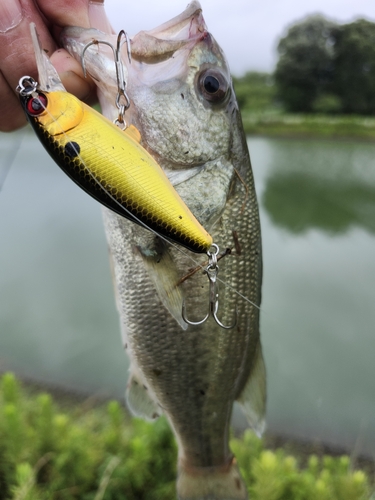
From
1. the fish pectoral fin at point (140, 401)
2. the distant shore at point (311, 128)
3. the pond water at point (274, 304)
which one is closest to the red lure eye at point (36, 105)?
the fish pectoral fin at point (140, 401)

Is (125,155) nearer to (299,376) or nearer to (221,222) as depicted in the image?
(221,222)

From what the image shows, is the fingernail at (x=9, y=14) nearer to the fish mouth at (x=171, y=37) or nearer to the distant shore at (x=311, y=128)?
the fish mouth at (x=171, y=37)

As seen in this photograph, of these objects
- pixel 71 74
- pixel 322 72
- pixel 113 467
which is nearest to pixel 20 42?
pixel 71 74

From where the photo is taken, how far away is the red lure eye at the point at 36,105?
63 centimetres

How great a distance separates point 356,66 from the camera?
23.1 metres

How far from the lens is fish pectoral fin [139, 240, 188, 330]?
3.32ft

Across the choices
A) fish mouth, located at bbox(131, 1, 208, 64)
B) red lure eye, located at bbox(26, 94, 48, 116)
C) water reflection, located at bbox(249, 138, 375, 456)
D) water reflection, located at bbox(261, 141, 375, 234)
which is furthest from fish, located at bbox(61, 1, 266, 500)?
water reflection, located at bbox(261, 141, 375, 234)

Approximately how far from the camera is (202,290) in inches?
43.4

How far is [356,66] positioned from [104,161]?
90.8 feet

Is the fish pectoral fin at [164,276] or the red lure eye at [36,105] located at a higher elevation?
the red lure eye at [36,105]

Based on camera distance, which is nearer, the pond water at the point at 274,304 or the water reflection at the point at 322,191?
the pond water at the point at 274,304

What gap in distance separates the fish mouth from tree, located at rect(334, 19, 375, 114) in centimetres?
2390

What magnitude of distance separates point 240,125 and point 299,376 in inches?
135

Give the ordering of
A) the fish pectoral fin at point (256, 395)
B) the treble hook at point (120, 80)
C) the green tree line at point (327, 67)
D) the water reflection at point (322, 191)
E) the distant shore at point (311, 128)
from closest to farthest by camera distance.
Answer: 1. the treble hook at point (120, 80)
2. the fish pectoral fin at point (256, 395)
3. the water reflection at point (322, 191)
4. the distant shore at point (311, 128)
5. the green tree line at point (327, 67)
